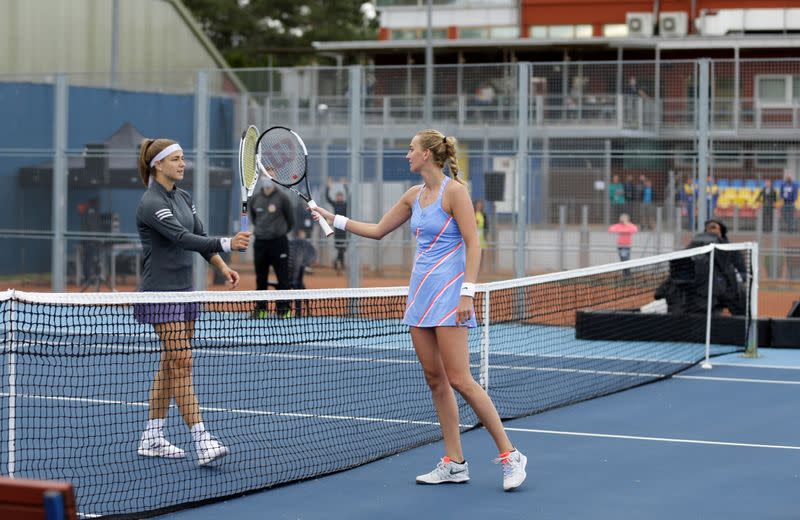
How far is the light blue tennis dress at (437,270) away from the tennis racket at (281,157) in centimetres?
113

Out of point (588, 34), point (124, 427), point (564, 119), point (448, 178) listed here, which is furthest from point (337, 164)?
point (588, 34)

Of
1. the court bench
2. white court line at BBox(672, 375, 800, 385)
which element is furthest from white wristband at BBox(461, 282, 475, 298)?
white court line at BBox(672, 375, 800, 385)

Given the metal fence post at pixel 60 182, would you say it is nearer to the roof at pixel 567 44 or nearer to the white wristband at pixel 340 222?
the white wristband at pixel 340 222

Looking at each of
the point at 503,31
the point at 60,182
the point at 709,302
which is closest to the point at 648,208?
the point at 709,302

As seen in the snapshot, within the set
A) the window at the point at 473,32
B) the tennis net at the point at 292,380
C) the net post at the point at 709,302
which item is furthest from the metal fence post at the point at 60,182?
the window at the point at 473,32

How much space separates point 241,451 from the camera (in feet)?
24.2

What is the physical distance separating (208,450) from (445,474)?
1282 mm

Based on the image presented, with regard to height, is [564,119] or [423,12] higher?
[423,12]

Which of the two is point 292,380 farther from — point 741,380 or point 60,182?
point 60,182

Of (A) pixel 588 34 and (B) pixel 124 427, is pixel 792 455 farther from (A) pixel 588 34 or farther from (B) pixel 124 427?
(A) pixel 588 34

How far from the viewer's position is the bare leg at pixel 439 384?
638 cm

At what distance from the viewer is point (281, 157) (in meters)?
8.27

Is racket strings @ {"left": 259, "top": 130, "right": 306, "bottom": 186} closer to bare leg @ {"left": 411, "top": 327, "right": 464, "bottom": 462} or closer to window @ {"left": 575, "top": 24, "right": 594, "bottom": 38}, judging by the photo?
bare leg @ {"left": 411, "top": 327, "right": 464, "bottom": 462}

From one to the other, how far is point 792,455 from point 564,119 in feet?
29.8
